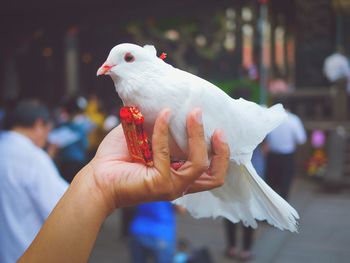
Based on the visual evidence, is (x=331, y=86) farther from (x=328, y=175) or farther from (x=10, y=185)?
(x=10, y=185)

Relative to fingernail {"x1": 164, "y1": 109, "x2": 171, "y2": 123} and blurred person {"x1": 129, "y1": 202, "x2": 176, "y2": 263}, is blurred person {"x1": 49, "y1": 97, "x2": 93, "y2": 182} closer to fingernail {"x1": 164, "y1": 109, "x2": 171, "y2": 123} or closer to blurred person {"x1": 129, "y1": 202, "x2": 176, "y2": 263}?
blurred person {"x1": 129, "y1": 202, "x2": 176, "y2": 263}

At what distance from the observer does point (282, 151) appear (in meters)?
6.12

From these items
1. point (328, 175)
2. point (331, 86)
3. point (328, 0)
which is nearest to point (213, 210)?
point (328, 175)

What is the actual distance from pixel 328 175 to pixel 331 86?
16.1 ft

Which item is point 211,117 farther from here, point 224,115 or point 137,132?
point 137,132

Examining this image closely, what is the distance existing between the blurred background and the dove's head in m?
2.76

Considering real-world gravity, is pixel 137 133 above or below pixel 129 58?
below

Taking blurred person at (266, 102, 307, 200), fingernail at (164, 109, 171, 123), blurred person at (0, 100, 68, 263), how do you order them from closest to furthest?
fingernail at (164, 109, 171, 123) → blurred person at (0, 100, 68, 263) → blurred person at (266, 102, 307, 200)

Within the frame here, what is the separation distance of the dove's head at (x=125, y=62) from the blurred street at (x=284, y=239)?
14.5ft

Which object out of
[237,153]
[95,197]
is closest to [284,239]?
[237,153]

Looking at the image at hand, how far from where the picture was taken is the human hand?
1.20m

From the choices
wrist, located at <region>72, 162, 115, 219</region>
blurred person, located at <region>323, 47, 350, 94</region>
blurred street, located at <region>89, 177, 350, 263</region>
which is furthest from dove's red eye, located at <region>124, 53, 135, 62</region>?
blurred person, located at <region>323, 47, 350, 94</region>

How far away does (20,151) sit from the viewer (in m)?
2.46

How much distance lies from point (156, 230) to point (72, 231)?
2.43 metres
